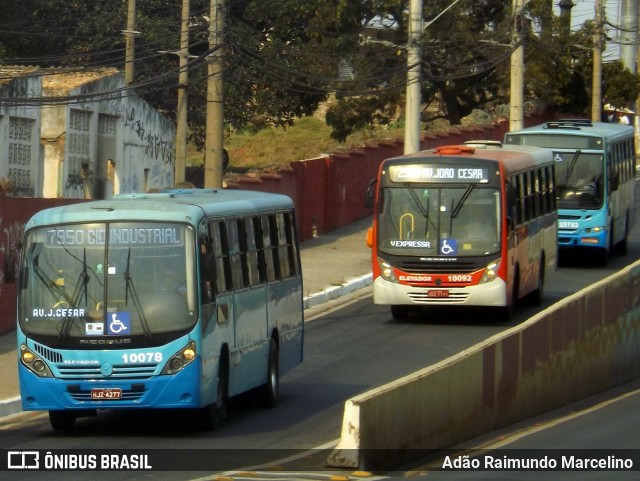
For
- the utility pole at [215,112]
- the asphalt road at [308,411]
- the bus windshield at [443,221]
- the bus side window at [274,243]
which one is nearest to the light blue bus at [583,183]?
the asphalt road at [308,411]

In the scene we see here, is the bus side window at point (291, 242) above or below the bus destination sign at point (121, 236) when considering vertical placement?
below

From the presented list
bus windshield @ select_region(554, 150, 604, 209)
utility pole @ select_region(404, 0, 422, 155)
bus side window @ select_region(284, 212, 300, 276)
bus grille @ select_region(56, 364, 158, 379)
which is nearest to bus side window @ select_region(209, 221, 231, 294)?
bus grille @ select_region(56, 364, 158, 379)

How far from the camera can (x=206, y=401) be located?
1238 cm

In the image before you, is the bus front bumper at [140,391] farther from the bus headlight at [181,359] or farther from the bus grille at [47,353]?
the bus grille at [47,353]

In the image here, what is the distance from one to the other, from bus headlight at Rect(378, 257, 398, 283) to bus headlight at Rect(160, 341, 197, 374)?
9246 millimetres

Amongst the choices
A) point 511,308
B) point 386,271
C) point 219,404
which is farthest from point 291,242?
point 511,308

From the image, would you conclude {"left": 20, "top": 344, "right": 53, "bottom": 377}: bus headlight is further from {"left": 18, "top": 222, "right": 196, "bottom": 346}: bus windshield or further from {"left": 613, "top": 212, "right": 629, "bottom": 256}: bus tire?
{"left": 613, "top": 212, "right": 629, "bottom": 256}: bus tire

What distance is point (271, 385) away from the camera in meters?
14.6

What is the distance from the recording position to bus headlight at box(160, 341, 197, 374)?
12.1m

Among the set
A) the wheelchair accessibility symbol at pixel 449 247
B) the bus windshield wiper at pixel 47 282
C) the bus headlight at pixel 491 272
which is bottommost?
the bus headlight at pixel 491 272

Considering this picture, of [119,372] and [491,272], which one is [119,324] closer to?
[119,372]

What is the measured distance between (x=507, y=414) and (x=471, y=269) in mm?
6842

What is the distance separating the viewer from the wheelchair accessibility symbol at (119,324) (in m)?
12.2

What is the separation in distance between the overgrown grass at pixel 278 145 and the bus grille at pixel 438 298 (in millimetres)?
35631
